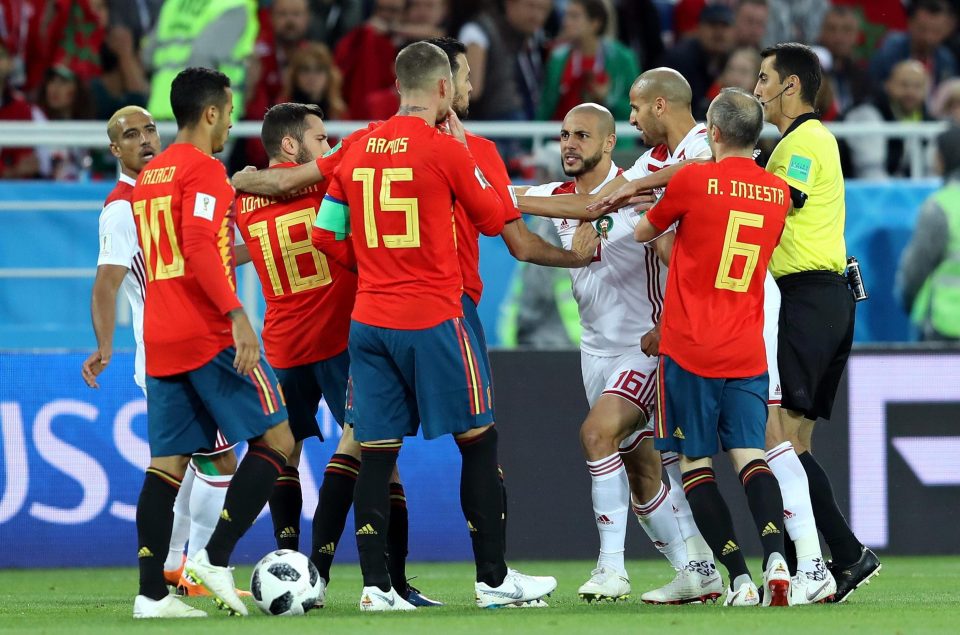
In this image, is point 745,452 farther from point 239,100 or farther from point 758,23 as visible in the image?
point 758,23

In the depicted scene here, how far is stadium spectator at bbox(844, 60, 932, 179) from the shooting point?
12.6m

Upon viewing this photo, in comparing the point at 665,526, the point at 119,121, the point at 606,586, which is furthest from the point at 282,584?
the point at 119,121

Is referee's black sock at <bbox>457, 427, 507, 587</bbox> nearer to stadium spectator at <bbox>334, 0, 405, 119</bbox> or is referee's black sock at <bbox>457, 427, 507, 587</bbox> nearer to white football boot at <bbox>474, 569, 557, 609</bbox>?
white football boot at <bbox>474, 569, 557, 609</bbox>

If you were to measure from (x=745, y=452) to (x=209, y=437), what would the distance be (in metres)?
2.42

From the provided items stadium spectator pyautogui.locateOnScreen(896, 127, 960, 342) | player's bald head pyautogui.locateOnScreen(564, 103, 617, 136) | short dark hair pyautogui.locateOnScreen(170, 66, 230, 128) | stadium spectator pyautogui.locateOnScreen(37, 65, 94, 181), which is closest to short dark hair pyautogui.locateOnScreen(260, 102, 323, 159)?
short dark hair pyautogui.locateOnScreen(170, 66, 230, 128)

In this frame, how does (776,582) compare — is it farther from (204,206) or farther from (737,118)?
(204,206)

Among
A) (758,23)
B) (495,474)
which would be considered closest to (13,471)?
(495,474)

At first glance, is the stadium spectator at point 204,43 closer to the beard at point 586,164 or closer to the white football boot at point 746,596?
the beard at point 586,164

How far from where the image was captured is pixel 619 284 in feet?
26.9

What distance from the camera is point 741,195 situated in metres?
7.30

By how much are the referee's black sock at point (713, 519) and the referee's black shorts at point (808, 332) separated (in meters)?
0.70

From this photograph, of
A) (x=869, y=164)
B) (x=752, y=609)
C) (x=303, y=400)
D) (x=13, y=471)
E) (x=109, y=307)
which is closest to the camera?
(x=752, y=609)

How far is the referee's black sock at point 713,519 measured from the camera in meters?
7.27

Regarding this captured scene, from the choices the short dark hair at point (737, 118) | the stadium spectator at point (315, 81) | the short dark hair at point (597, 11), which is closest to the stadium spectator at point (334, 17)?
the stadium spectator at point (315, 81)
